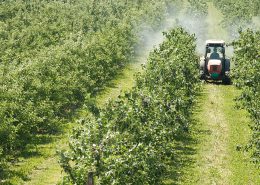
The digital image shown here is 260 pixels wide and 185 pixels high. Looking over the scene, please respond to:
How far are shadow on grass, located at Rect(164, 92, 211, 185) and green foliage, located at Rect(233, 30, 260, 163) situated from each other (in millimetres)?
4177

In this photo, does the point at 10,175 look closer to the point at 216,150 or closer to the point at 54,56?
the point at 216,150

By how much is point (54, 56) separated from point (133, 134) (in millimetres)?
24028

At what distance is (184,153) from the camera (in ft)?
118

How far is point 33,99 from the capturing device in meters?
Result: 38.9

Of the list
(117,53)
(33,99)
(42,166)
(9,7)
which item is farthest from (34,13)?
(42,166)

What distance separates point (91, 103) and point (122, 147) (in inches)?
167

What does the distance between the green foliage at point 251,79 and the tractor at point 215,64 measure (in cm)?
181

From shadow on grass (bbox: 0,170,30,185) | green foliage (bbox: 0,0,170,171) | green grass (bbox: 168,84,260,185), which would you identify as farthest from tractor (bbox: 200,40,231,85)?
shadow on grass (bbox: 0,170,30,185)

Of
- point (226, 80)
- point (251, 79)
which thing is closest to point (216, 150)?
point (251, 79)

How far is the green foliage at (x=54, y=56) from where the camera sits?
3528 cm

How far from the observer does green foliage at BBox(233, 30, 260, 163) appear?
29.0m

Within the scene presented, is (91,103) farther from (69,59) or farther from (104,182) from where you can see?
(69,59)

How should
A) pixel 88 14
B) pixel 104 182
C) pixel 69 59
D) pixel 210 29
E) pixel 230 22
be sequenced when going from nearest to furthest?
pixel 104 182 → pixel 69 59 → pixel 88 14 → pixel 230 22 → pixel 210 29

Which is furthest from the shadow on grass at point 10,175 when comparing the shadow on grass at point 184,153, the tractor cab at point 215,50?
the tractor cab at point 215,50
